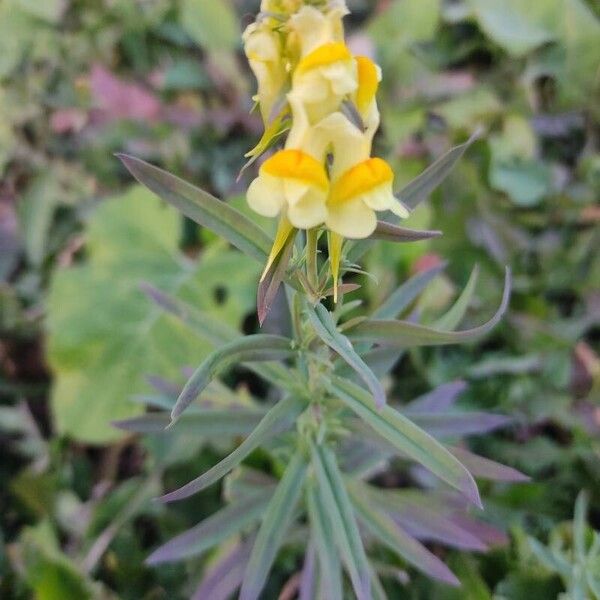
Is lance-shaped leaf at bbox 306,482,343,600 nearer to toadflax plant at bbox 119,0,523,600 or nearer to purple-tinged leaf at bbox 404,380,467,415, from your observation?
toadflax plant at bbox 119,0,523,600

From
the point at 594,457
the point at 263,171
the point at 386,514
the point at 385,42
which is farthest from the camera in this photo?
the point at 385,42

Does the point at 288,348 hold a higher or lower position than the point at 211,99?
lower

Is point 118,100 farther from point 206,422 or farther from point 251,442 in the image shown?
point 251,442

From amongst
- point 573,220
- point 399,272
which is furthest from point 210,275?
point 573,220

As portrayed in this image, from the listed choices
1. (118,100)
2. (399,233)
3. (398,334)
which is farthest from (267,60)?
(118,100)

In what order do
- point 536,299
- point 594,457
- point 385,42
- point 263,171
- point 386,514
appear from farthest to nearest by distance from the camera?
point 385,42 → point 536,299 → point 594,457 → point 386,514 → point 263,171

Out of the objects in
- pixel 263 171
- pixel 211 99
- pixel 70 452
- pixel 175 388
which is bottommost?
pixel 70 452

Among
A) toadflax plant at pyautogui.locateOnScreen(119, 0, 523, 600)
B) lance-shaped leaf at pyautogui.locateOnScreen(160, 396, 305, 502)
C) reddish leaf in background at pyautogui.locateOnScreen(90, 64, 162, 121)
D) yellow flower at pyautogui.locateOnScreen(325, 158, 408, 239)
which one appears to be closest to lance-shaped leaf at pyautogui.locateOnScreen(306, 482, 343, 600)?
toadflax plant at pyautogui.locateOnScreen(119, 0, 523, 600)

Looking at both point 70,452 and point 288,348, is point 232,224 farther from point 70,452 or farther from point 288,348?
point 70,452
